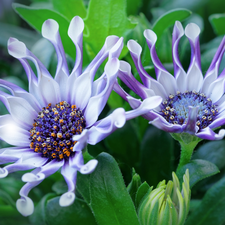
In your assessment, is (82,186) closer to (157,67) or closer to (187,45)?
(157,67)

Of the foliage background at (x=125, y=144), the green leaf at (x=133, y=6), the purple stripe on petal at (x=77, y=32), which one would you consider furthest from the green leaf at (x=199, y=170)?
the green leaf at (x=133, y=6)

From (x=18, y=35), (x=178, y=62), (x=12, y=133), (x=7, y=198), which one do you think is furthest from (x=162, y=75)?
(x=18, y=35)

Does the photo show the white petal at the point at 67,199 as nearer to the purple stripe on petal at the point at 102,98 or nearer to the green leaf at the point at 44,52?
the purple stripe on petal at the point at 102,98

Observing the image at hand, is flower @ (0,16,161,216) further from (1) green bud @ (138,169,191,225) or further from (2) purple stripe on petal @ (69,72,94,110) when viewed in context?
(1) green bud @ (138,169,191,225)

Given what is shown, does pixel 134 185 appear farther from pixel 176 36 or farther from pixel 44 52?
pixel 44 52

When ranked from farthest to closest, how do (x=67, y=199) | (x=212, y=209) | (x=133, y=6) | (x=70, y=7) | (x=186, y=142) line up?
(x=133, y=6), (x=70, y=7), (x=212, y=209), (x=186, y=142), (x=67, y=199)

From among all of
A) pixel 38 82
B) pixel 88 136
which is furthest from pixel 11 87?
pixel 88 136

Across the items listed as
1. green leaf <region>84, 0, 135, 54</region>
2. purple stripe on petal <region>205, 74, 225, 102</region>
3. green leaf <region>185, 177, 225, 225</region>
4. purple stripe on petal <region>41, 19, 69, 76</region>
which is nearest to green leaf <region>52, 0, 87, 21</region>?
green leaf <region>84, 0, 135, 54</region>
